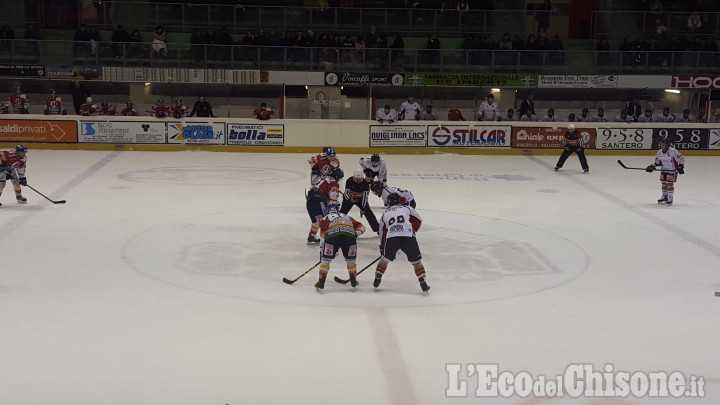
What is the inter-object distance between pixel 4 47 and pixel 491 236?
16.6 meters

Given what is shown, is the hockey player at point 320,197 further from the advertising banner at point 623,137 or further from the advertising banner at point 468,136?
the advertising banner at point 623,137

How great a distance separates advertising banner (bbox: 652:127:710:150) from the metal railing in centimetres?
192

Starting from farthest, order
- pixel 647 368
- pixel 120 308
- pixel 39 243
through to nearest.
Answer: pixel 39 243
pixel 120 308
pixel 647 368

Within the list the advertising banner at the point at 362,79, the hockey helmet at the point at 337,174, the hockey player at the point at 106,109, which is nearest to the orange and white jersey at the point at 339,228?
the hockey helmet at the point at 337,174

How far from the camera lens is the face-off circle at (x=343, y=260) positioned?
10211 millimetres

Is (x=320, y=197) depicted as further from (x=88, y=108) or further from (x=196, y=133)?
(x=88, y=108)

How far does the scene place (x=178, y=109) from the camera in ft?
78.1

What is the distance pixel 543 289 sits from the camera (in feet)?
34.6

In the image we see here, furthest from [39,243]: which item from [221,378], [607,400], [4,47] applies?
[4,47]

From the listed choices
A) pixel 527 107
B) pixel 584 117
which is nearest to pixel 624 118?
pixel 584 117

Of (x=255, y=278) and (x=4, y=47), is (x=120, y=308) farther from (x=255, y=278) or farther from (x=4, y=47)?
(x=4, y=47)

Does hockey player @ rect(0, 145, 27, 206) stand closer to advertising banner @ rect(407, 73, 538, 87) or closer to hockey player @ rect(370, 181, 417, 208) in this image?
hockey player @ rect(370, 181, 417, 208)

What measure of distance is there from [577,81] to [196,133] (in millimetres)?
11426

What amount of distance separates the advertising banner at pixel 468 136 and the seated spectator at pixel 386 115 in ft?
3.64
